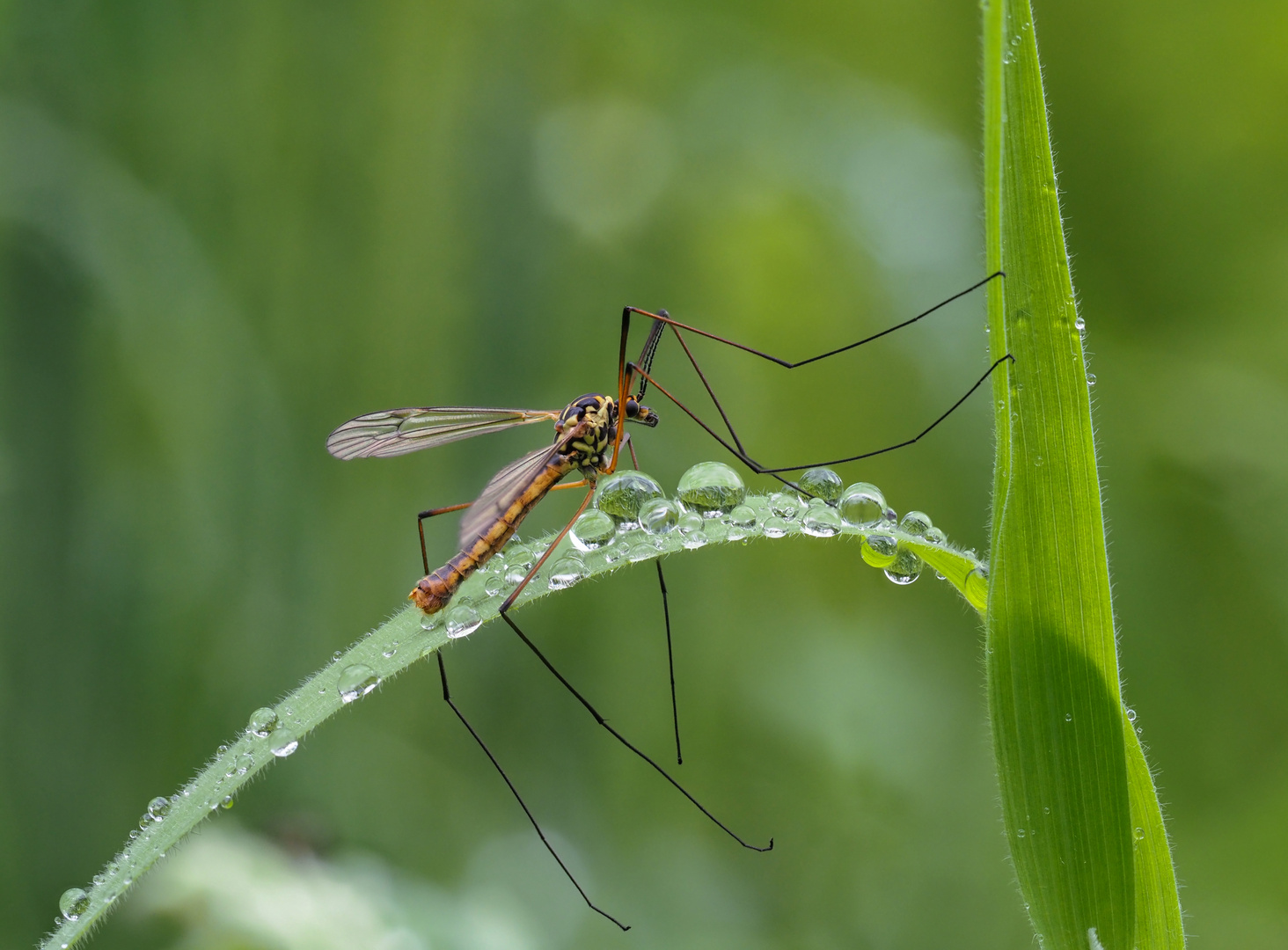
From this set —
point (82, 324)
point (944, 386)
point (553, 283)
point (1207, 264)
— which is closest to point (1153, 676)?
point (944, 386)

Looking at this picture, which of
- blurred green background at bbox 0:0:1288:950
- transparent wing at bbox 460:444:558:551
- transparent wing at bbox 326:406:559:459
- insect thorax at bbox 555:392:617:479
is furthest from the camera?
blurred green background at bbox 0:0:1288:950

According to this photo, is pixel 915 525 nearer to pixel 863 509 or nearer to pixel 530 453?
pixel 863 509

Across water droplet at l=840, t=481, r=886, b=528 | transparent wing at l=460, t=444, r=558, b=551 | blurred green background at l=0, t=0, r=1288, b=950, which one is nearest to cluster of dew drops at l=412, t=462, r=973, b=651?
water droplet at l=840, t=481, r=886, b=528

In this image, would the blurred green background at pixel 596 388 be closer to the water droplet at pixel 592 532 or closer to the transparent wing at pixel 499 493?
the transparent wing at pixel 499 493

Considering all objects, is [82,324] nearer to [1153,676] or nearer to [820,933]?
[820,933]

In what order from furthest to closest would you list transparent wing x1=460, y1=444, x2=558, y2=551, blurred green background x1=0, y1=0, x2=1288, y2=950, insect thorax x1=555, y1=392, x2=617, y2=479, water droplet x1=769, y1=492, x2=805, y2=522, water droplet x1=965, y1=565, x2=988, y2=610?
blurred green background x1=0, y1=0, x2=1288, y2=950
insect thorax x1=555, y1=392, x2=617, y2=479
transparent wing x1=460, y1=444, x2=558, y2=551
water droplet x1=769, y1=492, x2=805, y2=522
water droplet x1=965, y1=565, x2=988, y2=610

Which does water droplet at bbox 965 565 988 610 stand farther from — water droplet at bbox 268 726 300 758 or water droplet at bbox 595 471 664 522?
water droplet at bbox 268 726 300 758

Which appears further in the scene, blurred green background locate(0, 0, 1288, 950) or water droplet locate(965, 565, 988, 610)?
blurred green background locate(0, 0, 1288, 950)
